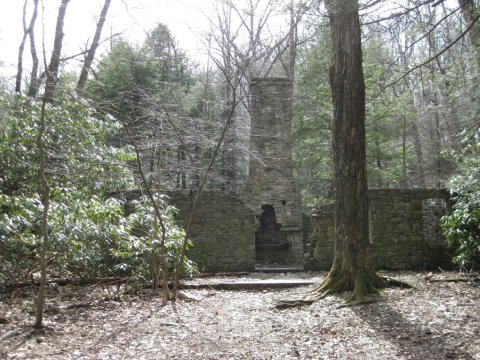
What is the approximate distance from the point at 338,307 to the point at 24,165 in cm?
535

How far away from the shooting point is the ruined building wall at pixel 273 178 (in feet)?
45.4

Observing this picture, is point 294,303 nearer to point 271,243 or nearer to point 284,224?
point 284,224

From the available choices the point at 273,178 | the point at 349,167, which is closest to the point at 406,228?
the point at 273,178

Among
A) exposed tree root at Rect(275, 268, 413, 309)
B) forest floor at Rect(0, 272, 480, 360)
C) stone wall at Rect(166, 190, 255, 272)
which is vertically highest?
stone wall at Rect(166, 190, 255, 272)

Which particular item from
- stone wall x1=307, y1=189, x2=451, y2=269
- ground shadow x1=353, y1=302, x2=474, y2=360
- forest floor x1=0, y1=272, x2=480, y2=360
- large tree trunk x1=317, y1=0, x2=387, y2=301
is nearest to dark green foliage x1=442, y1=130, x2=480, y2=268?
forest floor x1=0, y1=272, x2=480, y2=360

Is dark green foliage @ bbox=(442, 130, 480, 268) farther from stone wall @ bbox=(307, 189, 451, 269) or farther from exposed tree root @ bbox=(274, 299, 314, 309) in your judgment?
exposed tree root @ bbox=(274, 299, 314, 309)

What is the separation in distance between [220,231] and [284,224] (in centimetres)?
326

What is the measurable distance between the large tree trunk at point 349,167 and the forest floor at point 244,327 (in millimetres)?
351

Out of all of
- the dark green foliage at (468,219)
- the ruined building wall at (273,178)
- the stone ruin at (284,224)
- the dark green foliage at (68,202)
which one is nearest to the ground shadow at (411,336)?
the dark green foliage at (468,219)

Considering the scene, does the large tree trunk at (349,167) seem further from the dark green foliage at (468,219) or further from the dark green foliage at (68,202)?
the dark green foliage at (68,202)

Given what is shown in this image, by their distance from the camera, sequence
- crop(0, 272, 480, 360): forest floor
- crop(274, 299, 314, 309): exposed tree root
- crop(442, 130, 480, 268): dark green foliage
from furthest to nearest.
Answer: crop(442, 130, 480, 268): dark green foliage → crop(274, 299, 314, 309): exposed tree root → crop(0, 272, 480, 360): forest floor

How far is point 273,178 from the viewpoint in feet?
45.8

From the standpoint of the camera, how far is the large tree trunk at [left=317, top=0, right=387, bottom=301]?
596 cm

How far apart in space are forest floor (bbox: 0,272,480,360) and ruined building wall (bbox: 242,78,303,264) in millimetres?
7374
